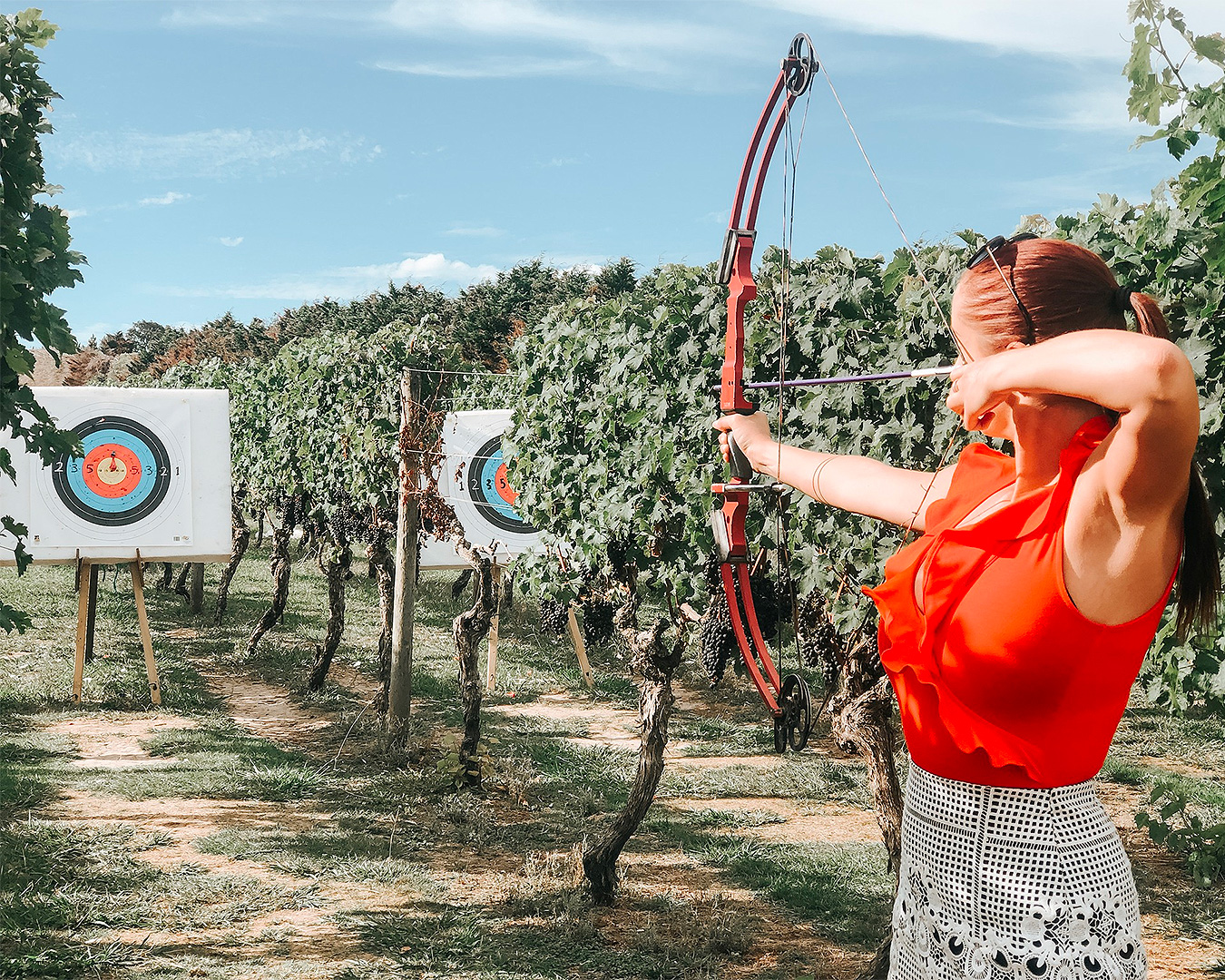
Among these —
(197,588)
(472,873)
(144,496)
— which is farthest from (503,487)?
(197,588)

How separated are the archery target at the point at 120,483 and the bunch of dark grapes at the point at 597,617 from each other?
4.57 metres

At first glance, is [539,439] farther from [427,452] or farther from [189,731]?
[189,731]

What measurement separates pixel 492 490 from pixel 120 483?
3179mm

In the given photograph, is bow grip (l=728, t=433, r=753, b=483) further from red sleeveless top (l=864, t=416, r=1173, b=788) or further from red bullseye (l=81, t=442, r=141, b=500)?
red bullseye (l=81, t=442, r=141, b=500)

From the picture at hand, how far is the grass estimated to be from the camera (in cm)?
369

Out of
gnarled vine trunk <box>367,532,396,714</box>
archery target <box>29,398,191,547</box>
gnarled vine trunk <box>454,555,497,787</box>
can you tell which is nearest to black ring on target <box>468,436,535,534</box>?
gnarled vine trunk <box>367,532,396,714</box>

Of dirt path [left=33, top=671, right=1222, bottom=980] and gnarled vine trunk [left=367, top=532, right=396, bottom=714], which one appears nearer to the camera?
dirt path [left=33, top=671, right=1222, bottom=980]

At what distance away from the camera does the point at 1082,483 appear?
1158mm

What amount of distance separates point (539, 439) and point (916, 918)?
4355mm

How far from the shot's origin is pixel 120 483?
860cm

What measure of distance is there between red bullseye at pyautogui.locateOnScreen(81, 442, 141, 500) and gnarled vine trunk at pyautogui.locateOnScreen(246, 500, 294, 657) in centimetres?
145

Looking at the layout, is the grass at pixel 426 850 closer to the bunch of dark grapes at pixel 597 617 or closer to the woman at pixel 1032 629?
the bunch of dark grapes at pixel 597 617

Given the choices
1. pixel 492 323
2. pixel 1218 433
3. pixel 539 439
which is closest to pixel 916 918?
pixel 1218 433

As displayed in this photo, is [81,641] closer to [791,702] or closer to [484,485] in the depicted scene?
[484,485]
